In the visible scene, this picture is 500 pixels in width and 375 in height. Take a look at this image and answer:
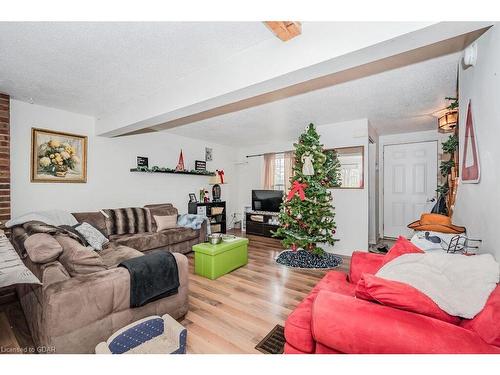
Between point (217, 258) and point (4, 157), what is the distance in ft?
9.92

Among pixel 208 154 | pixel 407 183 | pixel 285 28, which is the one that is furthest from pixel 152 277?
pixel 407 183

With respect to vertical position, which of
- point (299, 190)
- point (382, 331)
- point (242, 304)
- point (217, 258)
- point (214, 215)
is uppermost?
point (299, 190)

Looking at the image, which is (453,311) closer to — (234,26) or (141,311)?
(141,311)

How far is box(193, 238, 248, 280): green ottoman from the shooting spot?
3112mm

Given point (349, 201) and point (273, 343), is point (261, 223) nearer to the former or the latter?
point (349, 201)

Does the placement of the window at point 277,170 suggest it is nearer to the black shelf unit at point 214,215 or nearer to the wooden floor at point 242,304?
the black shelf unit at point 214,215

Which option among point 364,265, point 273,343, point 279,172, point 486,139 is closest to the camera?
point 486,139

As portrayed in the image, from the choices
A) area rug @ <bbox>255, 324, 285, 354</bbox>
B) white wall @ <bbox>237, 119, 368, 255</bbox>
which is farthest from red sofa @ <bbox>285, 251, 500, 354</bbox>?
white wall @ <bbox>237, 119, 368, 255</bbox>

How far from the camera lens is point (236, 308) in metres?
2.40

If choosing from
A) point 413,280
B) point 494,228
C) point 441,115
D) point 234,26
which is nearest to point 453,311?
point 413,280

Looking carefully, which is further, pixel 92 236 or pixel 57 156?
pixel 57 156

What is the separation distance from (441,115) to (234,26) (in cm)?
283

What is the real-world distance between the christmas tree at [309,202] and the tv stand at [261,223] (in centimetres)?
165

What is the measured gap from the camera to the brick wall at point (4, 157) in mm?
2977
